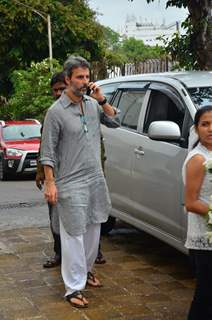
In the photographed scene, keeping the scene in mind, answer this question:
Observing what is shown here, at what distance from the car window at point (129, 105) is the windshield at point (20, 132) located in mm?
9821

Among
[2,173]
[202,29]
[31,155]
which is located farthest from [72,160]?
[2,173]

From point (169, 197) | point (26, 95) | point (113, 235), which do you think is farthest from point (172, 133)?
point (26, 95)

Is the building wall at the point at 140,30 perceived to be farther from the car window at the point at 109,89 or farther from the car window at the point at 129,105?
the car window at the point at 129,105

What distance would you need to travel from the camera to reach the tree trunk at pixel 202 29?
856 cm

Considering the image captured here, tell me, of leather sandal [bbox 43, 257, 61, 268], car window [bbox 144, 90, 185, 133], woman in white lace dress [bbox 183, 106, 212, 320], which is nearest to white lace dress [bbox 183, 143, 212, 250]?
woman in white lace dress [bbox 183, 106, 212, 320]

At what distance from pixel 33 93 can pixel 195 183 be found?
20736mm

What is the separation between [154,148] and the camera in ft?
18.4

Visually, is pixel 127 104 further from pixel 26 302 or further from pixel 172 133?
pixel 26 302

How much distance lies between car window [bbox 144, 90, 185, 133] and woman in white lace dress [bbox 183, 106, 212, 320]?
1727mm

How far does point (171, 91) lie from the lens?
5.63m

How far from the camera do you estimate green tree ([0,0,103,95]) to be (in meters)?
30.0

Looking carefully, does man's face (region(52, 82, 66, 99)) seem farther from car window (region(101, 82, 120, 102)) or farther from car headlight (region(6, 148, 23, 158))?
car headlight (region(6, 148, 23, 158))

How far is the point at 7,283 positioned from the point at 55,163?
1.32 meters

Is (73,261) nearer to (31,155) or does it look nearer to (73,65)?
(73,65)
